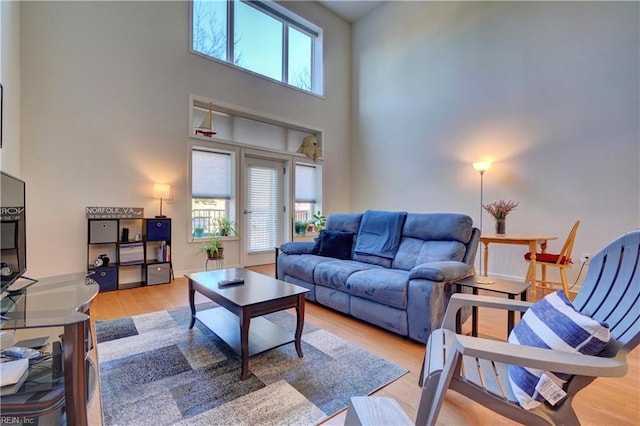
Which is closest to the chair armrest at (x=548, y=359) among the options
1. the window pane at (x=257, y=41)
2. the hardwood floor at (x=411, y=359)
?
the hardwood floor at (x=411, y=359)

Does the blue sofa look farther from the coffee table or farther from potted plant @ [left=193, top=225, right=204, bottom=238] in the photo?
potted plant @ [left=193, top=225, right=204, bottom=238]

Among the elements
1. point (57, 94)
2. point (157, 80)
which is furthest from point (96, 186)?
point (157, 80)

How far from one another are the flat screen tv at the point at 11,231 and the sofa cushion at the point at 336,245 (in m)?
2.54

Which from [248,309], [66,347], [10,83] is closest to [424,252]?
[248,309]

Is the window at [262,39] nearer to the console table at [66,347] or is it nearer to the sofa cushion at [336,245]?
the sofa cushion at [336,245]

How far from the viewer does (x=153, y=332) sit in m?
2.38

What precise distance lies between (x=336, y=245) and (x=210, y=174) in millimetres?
2532

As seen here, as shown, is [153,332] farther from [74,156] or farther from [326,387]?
[74,156]

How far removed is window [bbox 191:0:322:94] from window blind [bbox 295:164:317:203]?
1628mm

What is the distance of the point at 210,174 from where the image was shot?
187 inches

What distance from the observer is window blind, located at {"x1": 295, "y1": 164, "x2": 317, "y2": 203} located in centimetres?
589

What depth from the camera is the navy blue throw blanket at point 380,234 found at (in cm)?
312

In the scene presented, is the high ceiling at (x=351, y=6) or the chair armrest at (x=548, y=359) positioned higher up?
the high ceiling at (x=351, y=6)

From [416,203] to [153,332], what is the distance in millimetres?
4402
